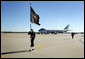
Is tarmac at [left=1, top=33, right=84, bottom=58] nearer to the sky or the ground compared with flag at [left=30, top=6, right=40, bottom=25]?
nearer to the ground

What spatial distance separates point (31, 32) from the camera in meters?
10.7

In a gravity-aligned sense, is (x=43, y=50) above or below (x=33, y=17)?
below

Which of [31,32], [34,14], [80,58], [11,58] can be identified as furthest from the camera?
[34,14]

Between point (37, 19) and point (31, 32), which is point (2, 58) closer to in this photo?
point (31, 32)

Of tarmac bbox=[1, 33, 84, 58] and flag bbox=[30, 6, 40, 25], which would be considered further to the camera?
flag bbox=[30, 6, 40, 25]

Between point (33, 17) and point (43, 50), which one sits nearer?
point (43, 50)

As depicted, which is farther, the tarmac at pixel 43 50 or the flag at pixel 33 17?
the flag at pixel 33 17

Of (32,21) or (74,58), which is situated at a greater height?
(32,21)

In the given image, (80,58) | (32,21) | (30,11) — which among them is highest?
(30,11)

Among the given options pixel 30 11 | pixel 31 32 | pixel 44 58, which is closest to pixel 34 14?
pixel 30 11

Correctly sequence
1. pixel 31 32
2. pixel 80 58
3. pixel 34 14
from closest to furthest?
pixel 80 58 → pixel 31 32 → pixel 34 14

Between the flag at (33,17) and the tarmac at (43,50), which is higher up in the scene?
the flag at (33,17)

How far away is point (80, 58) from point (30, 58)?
9.67ft

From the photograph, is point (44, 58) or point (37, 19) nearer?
point (44, 58)
